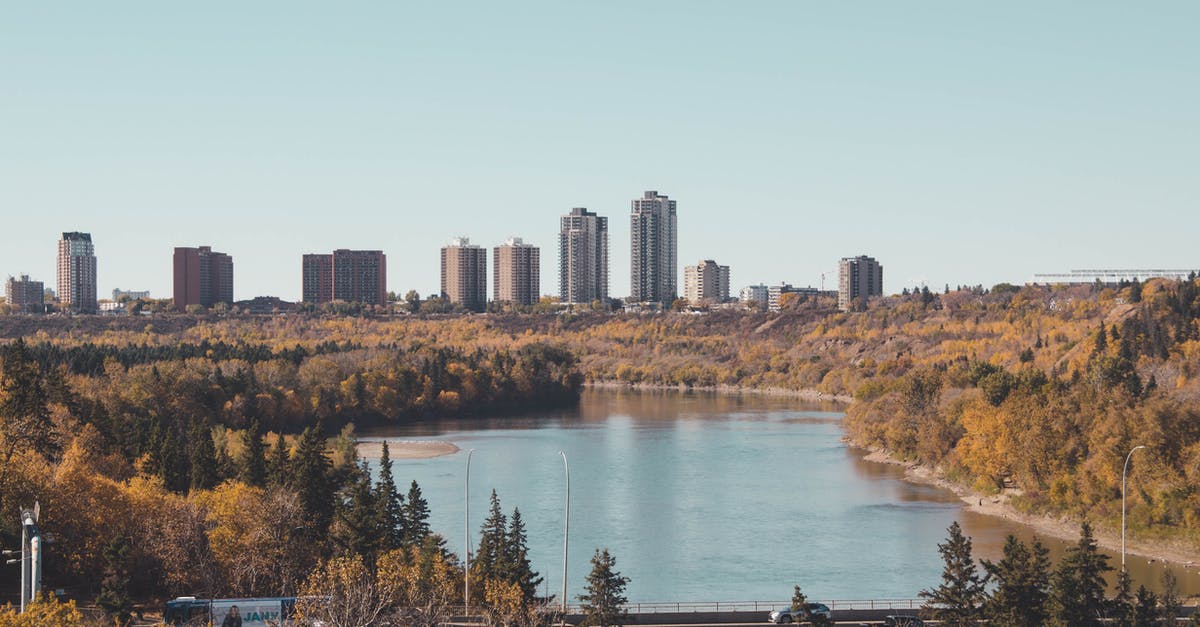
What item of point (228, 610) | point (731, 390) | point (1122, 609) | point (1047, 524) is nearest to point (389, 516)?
point (228, 610)

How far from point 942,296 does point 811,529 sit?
12202cm

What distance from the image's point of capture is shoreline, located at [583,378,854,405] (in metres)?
128

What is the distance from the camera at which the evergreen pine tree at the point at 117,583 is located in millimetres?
30500

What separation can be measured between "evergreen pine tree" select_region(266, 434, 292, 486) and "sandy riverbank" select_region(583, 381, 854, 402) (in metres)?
→ 83.8

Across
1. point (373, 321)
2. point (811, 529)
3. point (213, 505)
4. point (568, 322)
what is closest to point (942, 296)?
point (568, 322)

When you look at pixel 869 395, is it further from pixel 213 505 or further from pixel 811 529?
pixel 213 505

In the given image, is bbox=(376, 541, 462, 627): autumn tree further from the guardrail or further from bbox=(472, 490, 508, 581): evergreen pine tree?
the guardrail

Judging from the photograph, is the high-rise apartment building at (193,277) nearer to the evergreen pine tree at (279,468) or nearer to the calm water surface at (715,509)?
the calm water surface at (715,509)

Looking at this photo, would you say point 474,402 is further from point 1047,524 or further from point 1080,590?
point 1080,590

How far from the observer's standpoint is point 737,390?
463 ft

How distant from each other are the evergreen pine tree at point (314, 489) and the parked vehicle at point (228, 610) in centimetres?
819

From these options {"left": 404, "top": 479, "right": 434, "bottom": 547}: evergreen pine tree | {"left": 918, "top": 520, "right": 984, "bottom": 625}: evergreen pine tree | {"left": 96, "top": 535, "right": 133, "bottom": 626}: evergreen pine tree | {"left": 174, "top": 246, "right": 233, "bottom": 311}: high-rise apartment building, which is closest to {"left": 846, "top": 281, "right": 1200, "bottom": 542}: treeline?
{"left": 918, "top": 520, "right": 984, "bottom": 625}: evergreen pine tree

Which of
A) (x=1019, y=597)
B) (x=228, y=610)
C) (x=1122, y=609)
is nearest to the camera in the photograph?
(x=1122, y=609)

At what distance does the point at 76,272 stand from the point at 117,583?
577 feet
